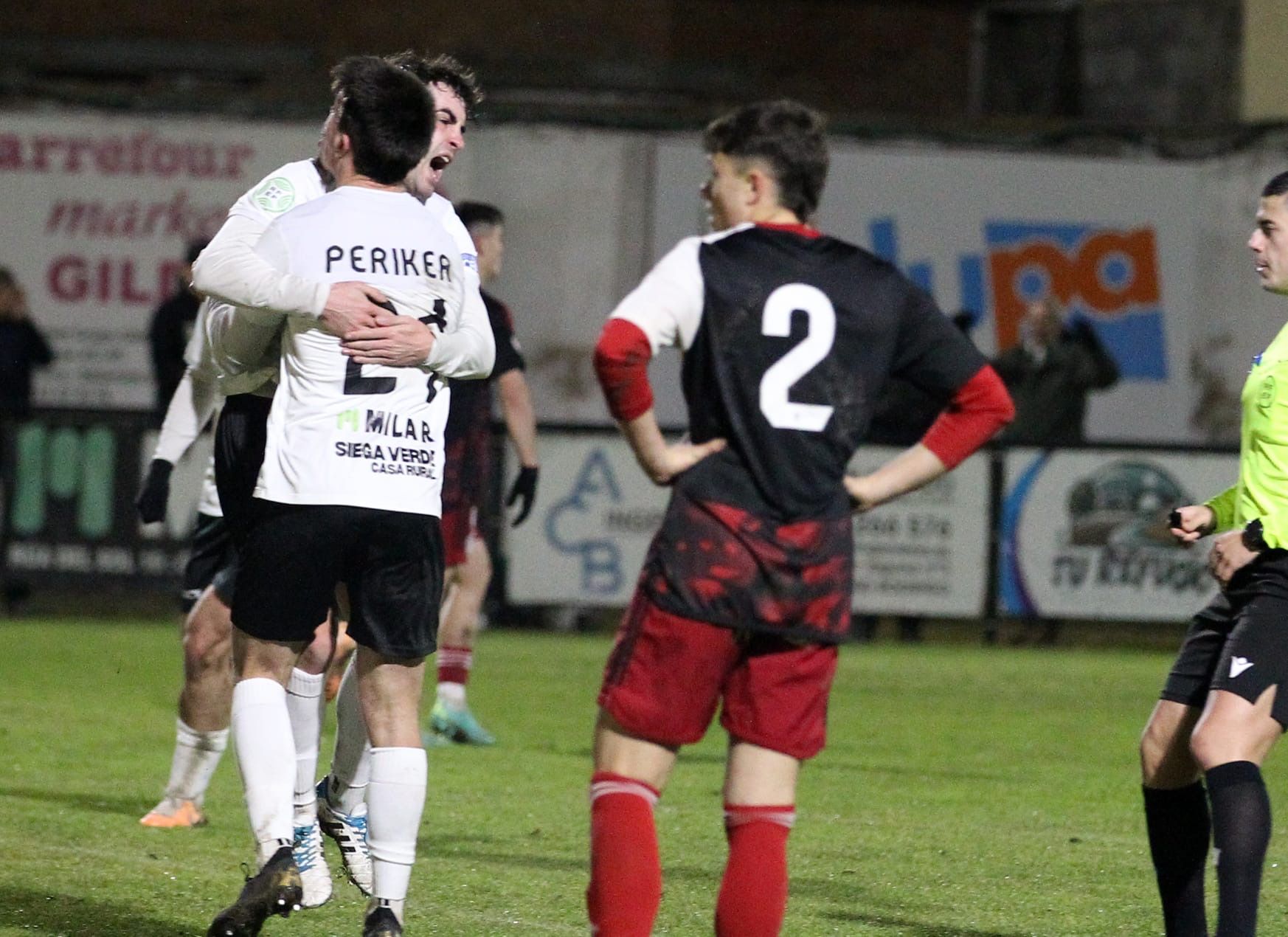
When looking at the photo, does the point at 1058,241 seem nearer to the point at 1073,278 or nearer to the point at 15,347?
the point at 1073,278

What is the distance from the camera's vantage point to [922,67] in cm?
2566

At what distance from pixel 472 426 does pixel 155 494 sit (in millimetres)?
Answer: 3204

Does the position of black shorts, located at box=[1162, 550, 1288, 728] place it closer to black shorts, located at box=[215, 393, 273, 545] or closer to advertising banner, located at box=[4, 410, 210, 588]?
black shorts, located at box=[215, 393, 273, 545]

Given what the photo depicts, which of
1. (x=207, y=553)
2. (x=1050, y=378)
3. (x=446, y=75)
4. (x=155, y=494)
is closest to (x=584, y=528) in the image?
(x=1050, y=378)

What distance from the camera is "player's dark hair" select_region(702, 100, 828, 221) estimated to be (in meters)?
4.72

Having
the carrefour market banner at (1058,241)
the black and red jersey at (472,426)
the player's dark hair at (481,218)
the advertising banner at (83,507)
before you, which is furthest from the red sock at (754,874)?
the carrefour market banner at (1058,241)

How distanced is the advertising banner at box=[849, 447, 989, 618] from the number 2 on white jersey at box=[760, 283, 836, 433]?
436 inches

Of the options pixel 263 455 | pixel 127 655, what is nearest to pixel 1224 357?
pixel 127 655

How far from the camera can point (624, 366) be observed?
4641 millimetres

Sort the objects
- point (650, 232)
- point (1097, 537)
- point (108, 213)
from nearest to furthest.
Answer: point (1097, 537) → point (108, 213) → point (650, 232)

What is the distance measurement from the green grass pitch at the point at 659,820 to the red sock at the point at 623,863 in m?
1.33

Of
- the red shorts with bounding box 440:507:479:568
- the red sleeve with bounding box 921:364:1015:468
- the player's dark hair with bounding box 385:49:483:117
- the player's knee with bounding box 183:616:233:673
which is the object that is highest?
the player's dark hair with bounding box 385:49:483:117

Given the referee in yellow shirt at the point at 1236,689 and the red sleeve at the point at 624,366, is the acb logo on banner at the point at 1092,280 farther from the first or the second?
the red sleeve at the point at 624,366

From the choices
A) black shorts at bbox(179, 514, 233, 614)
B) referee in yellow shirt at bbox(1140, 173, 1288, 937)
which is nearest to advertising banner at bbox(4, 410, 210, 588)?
black shorts at bbox(179, 514, 233, 614)
